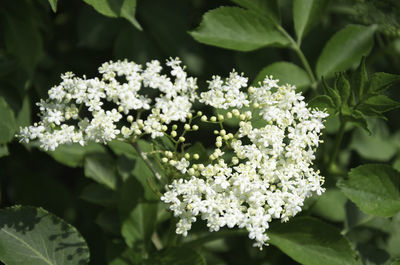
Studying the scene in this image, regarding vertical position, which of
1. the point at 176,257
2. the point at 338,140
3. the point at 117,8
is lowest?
the point at 176,257

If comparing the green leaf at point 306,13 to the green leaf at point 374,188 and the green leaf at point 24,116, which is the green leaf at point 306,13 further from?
the green leaf at point 24,116

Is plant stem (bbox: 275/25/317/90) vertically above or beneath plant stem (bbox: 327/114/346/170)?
above

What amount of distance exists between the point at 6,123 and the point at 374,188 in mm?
1822

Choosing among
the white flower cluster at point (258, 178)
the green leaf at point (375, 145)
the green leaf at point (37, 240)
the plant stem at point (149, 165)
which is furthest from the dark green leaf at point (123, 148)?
the green leaf at point (375, 145)

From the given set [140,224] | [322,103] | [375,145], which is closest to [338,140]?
[322,103]

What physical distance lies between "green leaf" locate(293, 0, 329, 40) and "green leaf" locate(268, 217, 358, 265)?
3.30 feet

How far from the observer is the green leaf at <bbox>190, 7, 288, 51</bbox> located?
2.64 metres

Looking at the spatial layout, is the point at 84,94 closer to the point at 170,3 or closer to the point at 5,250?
the point at 5,250

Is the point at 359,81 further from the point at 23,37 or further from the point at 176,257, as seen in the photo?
the point at 23,37

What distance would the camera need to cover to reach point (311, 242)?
243cm

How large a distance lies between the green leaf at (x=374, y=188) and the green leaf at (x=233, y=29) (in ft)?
2.63

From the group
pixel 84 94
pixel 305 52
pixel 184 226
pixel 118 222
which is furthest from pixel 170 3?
pixel 184 226

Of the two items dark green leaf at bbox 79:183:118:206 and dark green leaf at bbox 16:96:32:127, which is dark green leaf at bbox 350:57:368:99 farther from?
dark green leaf at bbox 16:96:32:127

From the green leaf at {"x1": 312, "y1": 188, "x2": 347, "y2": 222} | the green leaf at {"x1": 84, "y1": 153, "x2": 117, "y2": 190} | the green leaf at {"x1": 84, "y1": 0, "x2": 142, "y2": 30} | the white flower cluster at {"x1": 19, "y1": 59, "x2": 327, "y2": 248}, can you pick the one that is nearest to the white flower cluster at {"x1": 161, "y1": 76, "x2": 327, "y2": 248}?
the white flower cluster at {"x1": 19, "y1": 59, "x2": 327, "y2": 248}
